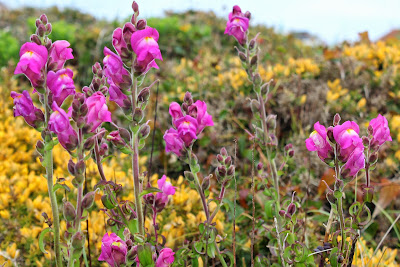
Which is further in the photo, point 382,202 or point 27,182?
point 27,182

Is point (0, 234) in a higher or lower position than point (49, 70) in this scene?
lower

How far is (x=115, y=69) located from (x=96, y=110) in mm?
198

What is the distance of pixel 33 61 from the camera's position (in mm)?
1398

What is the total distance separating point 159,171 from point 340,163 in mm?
2325

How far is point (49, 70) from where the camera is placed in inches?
58.8

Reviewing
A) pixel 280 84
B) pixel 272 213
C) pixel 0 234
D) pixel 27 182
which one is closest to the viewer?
pixel 272 213

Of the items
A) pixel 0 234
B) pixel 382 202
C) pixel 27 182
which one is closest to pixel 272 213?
pixel 382 202

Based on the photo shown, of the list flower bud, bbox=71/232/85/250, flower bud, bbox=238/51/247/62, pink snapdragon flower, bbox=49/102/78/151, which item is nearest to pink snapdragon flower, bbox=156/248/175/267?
flower bud, bbox=71/232/85/250

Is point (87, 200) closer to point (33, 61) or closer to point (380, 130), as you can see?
point (33, 61)

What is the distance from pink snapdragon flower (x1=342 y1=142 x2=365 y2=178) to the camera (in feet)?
4.83

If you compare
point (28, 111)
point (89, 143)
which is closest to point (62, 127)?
point (89, 143)

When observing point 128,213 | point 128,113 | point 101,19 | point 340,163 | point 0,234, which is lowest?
point 0,234

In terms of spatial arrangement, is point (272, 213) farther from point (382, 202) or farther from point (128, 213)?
point (382, 202)

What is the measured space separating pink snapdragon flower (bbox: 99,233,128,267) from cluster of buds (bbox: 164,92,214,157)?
0.40 metres
